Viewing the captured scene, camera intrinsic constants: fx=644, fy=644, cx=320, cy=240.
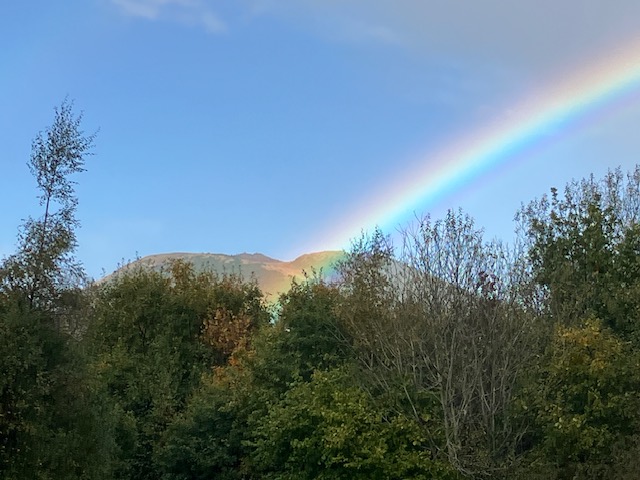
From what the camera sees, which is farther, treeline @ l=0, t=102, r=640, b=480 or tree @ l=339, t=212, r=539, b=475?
tree @ l=339, t=212, r=539, b=475

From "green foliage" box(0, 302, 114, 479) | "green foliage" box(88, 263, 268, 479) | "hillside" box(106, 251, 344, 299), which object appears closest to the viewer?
"green foliage" box(0, 302, 114, 479)

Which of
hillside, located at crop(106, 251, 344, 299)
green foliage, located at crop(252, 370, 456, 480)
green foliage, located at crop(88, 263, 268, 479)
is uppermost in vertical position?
hillside, located at crop(106, 251, 344, 299)

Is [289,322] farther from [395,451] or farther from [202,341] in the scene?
[202,341]

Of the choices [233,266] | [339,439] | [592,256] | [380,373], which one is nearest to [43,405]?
[339,439]

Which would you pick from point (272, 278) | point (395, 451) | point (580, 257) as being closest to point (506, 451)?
point (395, 451)

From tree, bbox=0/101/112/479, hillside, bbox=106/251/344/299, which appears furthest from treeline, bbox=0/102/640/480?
hillside, bbox=106/251/344/299

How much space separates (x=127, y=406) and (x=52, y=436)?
13.2 m

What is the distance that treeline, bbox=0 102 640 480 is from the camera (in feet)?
36.5

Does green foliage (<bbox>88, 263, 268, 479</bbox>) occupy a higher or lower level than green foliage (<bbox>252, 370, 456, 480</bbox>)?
higher

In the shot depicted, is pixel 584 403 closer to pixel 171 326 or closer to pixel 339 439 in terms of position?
pixel 339 439

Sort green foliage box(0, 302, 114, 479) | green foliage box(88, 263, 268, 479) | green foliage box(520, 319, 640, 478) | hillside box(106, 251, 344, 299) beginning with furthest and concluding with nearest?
1. hillside box(106, 251, 344, 299)
2. green foliage box(88, 263, 268, 479)
3. green foliage box(520, 319, 640, 478)
4. green foliage box(0, 302, 114, 479)

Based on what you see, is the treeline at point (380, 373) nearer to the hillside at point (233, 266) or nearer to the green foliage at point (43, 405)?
the green foliage at point (43, 405)

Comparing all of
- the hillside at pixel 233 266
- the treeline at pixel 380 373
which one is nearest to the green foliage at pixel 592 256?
the treeline at pixel 380 373

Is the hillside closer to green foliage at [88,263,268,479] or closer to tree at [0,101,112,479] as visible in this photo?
green foliage at [88,263,268,479]
